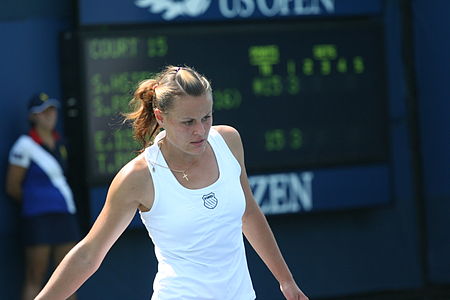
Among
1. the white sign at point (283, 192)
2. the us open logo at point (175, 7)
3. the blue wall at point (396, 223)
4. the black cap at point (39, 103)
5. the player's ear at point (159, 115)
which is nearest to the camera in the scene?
the player's ear at point (159, 115)

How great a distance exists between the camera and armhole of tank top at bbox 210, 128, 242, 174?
372 cm

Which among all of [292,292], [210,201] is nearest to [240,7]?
[292,292]

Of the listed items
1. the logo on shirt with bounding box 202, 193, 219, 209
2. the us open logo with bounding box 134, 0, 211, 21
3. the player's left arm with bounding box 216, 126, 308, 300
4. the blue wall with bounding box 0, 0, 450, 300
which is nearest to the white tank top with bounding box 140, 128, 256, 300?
the logo on shirt with bounding box 202, 193, 219, 209

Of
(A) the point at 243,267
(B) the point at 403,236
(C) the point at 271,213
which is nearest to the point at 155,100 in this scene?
(A) the point at 243,267

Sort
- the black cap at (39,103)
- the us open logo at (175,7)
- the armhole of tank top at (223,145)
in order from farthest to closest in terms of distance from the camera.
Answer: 1. the us open logo at (175,7)
2. the black cap at (39,103)
3. the armhole of tank top at (223,145)

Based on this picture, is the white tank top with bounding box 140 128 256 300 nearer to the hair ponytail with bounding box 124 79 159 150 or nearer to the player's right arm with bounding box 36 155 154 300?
the player's right arm with bounding box 36 155 154 300

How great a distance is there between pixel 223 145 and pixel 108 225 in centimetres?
52

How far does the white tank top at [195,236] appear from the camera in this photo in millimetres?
3508

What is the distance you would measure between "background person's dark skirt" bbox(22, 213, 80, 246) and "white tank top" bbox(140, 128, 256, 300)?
9.98 feet

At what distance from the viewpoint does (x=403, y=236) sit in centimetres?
787

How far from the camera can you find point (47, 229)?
257 inches

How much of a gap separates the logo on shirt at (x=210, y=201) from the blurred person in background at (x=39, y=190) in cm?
308

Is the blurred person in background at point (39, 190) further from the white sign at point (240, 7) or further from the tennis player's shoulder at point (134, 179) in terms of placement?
the tennis player's shoulder at point (134, 179)

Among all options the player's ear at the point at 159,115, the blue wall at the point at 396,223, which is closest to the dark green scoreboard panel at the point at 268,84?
the blue wall at the point at 396,223
